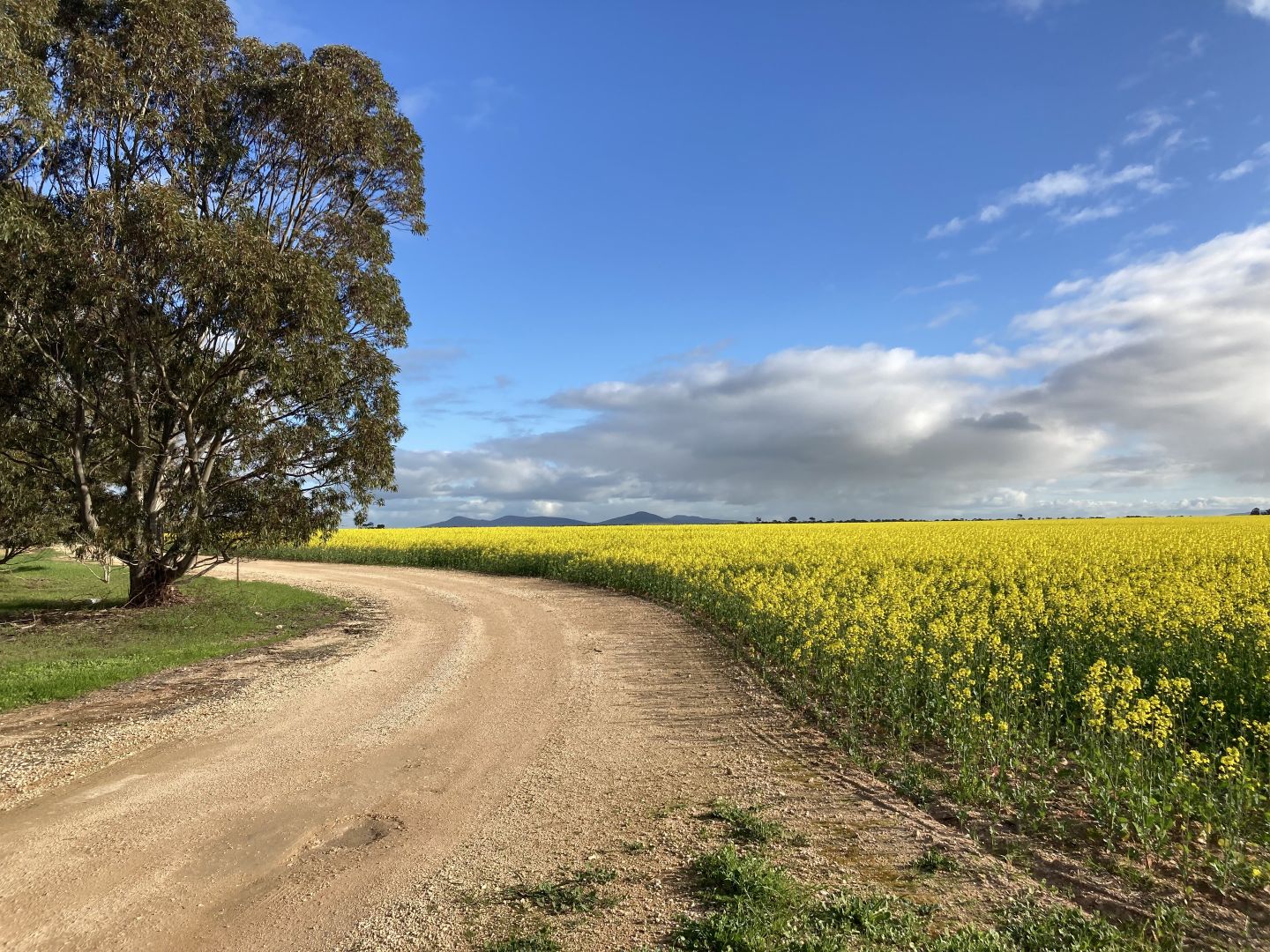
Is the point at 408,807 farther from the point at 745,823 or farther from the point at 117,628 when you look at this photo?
the point at 117,628

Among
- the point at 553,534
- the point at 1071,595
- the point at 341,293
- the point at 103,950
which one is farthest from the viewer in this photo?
the point at 553,534

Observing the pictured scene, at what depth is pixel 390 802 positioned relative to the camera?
6.37 m

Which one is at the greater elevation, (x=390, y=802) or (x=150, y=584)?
(x=150, y=584)

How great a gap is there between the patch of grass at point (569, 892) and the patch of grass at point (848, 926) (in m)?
0.64

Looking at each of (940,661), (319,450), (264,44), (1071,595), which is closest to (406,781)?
(940,661)

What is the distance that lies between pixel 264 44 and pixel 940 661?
2189 cm

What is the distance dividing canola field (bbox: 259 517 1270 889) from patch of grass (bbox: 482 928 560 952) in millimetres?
4032

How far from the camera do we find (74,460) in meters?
16.5

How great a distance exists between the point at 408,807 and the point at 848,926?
3931mm

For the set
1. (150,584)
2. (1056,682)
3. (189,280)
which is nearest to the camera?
(1056,682)

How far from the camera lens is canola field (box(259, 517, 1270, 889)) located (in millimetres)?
5816

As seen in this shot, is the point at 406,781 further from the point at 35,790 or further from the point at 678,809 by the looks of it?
the point at 35,790

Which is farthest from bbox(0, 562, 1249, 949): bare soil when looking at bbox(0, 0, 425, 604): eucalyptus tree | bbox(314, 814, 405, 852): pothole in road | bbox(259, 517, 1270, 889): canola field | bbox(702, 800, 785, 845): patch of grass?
bbox(0, 0, 425, 604): eucalyptus tree

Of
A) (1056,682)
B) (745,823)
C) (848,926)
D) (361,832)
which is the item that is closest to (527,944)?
(848,926)
